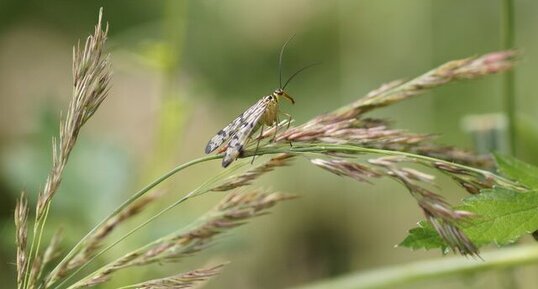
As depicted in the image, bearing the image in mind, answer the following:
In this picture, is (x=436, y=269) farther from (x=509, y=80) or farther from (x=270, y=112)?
(x=270, y=112)

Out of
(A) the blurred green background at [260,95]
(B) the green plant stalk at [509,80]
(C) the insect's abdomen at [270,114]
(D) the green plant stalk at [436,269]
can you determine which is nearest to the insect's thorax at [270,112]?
(C) the insect's abdomen at [270,114]

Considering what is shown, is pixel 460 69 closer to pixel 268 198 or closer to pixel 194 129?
pixel 268 198

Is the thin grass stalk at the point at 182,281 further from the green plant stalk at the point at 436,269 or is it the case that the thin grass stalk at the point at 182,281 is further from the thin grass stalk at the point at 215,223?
the green plant stalk at the point at 436,269

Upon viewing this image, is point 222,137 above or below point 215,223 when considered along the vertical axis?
above

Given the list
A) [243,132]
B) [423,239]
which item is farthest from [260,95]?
[423,239]

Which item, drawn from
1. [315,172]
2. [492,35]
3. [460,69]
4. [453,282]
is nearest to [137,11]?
[315,172]
